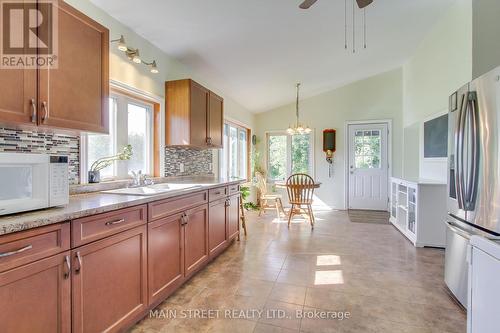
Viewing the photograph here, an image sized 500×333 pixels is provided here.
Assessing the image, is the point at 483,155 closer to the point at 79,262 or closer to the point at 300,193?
the point at 79,262

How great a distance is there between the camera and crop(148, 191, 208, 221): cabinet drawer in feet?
5.88

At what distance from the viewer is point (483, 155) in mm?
1658

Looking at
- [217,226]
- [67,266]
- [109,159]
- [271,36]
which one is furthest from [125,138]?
[271,36]

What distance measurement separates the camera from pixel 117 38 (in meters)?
2.25

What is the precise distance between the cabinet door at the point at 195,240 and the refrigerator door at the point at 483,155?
2119mm

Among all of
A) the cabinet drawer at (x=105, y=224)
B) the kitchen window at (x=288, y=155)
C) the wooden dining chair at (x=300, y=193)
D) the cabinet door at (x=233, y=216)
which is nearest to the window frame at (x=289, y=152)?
the kitchen window at (x=288, y=155)

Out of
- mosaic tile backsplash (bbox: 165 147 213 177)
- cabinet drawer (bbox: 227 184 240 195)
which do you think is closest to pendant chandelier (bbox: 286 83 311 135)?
mosaic tile backsplash (bbox: 165 147 213 177)

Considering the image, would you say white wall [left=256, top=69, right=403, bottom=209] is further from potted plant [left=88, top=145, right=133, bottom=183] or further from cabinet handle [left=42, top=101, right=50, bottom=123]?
cabinet handle [left=42, top=101, right=50, bottom=123]

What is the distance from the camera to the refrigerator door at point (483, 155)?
1.56m

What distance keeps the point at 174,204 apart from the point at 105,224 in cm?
64

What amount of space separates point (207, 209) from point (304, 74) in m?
3.15

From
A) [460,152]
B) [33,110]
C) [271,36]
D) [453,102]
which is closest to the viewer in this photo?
[33,110]

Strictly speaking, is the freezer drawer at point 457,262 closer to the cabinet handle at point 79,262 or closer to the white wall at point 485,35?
the white wall at point 485,35

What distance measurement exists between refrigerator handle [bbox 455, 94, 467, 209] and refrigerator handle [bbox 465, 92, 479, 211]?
0.19ft
